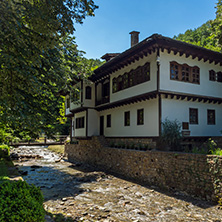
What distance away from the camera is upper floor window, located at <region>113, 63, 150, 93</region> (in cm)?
1441

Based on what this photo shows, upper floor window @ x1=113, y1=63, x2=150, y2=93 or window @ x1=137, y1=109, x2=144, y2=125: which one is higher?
upper floor window @ x1=113, y1=63, x2=150, y2=93

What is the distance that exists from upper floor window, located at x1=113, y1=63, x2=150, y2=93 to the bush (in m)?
11.3

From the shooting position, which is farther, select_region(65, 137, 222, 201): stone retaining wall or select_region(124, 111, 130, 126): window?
select_region(124, 111, 130, 126): window

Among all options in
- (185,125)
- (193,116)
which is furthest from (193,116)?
(185,125)

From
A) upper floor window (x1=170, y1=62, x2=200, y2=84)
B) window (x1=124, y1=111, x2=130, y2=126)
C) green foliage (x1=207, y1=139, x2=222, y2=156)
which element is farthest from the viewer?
window (x1=124, y1=111, x2=130, y2=126)

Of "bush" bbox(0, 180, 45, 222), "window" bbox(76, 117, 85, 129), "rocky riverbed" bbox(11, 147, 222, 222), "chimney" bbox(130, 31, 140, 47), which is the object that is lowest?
"rocky riverbed" bbox(11, 147, 222, 222)

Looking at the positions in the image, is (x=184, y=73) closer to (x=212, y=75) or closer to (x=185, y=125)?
(x=212, y=75)

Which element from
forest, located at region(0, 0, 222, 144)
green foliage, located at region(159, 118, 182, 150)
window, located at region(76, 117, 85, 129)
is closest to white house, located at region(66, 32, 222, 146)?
green foliage, located at region(159, 118, 182, 150)

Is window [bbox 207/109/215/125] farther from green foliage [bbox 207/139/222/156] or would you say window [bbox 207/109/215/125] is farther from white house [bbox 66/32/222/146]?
green foliage [bbox 207/139/222/156]

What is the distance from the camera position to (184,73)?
46.9ft

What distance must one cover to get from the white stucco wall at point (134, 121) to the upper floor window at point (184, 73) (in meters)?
2.15

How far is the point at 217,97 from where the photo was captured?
1550 cm

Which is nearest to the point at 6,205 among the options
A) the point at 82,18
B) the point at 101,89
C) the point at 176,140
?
the point at 82,18

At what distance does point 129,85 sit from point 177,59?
390 cm
